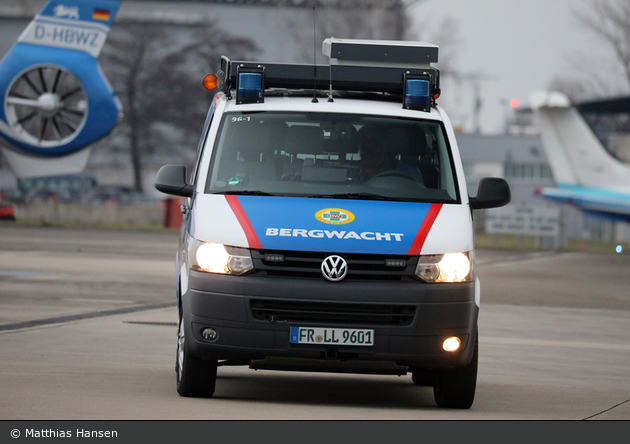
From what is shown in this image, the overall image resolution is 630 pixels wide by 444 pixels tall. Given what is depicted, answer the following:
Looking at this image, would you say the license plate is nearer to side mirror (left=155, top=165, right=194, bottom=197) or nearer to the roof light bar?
side mirror (left=155, top=165, right=194, bottom=197)

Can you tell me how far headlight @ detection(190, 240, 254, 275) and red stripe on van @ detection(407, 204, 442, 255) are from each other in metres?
1.03

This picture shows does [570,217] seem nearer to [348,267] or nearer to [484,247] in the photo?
[484,247]

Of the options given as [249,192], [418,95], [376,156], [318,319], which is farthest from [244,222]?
[418,95]

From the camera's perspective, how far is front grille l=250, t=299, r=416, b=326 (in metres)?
7.31

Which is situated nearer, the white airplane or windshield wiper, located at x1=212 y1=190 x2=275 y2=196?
windshield wiper, located at x1=212 y1=190 x2=275 y2=196

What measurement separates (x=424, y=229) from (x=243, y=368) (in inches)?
127

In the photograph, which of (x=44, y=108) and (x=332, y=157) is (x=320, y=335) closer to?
(x=332, y=157)

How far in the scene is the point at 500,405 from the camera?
27.4 ft

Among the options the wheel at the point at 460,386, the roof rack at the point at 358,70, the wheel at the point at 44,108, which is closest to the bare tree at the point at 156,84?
the wheel at the point at 44,108

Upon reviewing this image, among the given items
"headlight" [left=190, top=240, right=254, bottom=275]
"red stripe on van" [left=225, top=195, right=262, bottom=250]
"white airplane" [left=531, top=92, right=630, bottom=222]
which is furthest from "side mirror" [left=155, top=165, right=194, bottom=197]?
"white airplane" [left=531, top=92, right=630, bottom=222]
